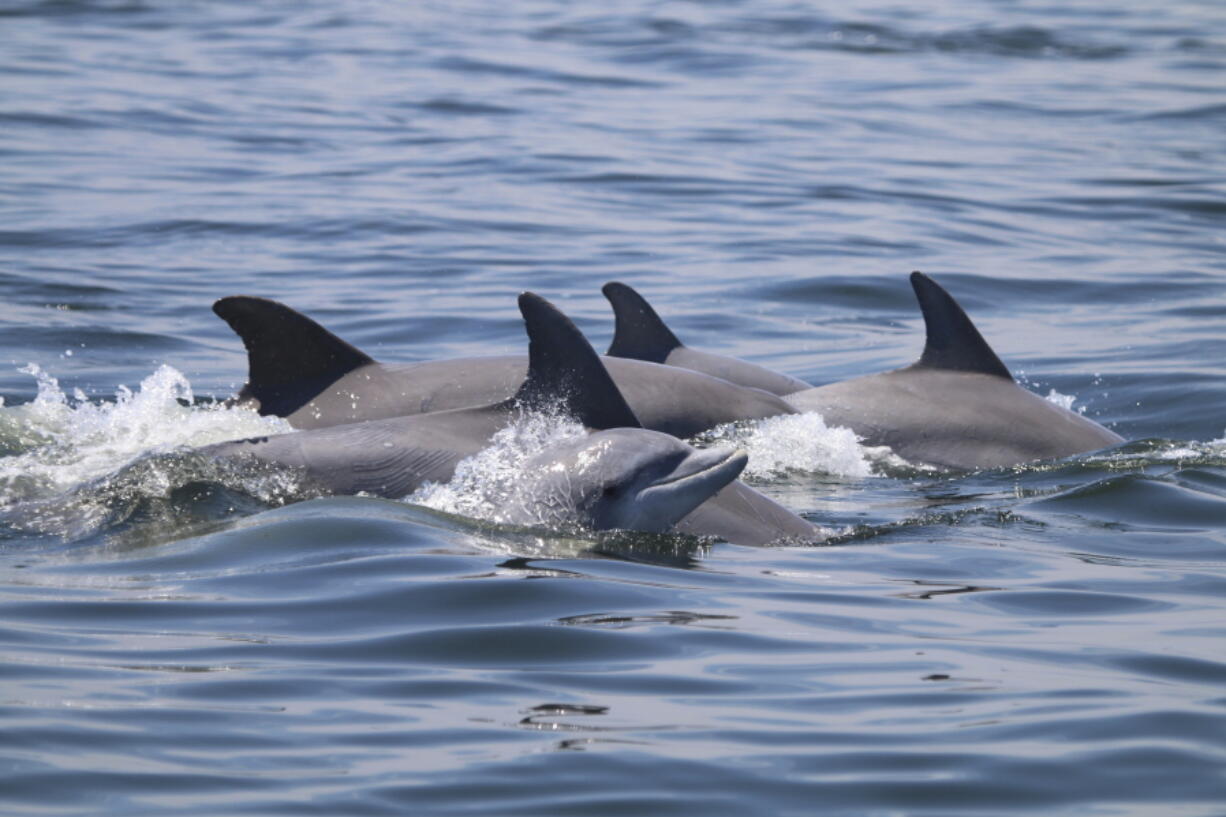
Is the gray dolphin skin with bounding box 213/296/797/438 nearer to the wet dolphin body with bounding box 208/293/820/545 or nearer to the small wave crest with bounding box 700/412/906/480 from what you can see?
the small wave crest with bounding box 700/412/906/480

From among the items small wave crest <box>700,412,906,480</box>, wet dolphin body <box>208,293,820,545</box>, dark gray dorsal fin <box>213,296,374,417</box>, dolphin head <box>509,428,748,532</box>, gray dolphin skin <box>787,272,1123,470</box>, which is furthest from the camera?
gray dolphin skin <box>787,272,1123,470</box>

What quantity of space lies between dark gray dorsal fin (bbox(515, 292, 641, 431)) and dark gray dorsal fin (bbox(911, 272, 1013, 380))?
3157 mm

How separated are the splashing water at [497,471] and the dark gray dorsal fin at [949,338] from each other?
132 inches

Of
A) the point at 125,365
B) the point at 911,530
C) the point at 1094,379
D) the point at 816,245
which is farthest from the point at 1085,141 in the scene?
the point at 911,530

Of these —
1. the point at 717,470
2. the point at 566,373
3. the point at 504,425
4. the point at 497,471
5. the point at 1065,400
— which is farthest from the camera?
the point at 1065,400

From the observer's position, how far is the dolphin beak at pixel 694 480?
7.85 m

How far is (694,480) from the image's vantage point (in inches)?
311

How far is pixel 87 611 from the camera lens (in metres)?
7.05

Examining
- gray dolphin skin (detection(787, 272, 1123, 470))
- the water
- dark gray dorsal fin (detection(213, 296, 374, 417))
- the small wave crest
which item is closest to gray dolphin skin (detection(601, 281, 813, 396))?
gray dolphin skin (detection(787, 272, 1123, 470))

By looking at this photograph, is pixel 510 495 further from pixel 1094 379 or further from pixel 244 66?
pixel 244 66

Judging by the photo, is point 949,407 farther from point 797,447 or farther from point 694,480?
point 694,480

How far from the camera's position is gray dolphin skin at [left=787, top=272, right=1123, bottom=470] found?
1112 cm

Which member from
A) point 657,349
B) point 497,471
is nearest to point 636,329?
point 657,349

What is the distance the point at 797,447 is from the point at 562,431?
2.55 meters
